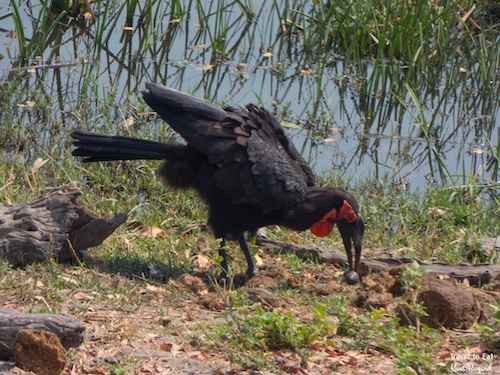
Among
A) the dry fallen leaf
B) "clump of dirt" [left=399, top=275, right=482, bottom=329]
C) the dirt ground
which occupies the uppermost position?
"clump of dirt" [left=399, top=275, right=482, bottom=329]

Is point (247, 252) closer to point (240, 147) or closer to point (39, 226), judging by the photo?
point (240, 147)

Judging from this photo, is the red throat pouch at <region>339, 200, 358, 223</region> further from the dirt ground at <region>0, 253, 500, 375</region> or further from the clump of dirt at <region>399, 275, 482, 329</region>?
the clump of dirt at <region>399, 275, 482, 329</region>

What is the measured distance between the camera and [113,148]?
536cm

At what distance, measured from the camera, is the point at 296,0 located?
10.6 m

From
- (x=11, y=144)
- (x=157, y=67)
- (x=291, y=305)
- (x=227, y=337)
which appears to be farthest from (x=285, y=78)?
(x=227, y=337)

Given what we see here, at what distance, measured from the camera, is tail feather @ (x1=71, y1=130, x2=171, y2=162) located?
17.5 feet

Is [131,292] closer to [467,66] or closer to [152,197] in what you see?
[152,197]

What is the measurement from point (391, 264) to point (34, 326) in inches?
106

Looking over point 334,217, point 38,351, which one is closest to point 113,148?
point 334,217

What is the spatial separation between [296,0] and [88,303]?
22.8ft

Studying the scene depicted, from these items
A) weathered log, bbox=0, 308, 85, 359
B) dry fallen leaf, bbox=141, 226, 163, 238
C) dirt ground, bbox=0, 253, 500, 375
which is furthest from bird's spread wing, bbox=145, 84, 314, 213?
weathered log, bbox=0, 308, 85, 359

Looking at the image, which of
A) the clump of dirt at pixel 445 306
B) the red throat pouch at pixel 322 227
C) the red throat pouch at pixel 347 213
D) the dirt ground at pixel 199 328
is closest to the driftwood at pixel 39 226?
the dirt ground at pixel 199 328

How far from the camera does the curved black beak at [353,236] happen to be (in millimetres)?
5305

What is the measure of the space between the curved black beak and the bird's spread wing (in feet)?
1.16
